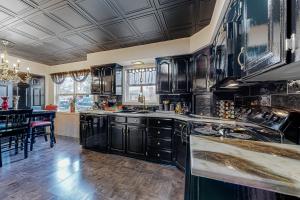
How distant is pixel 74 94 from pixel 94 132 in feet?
7.69

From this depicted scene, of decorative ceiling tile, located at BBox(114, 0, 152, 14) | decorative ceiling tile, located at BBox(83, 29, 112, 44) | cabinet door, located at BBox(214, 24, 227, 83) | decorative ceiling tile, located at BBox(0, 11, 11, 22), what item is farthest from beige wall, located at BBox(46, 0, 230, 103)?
decorative ceiling tile, located at BBox(0, 11, 11, 22)

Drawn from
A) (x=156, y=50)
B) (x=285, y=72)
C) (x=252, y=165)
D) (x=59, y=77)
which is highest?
(x=156, y=50)

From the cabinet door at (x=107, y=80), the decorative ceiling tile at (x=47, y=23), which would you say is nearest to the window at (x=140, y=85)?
the cabinet door at (x=107, y=80)

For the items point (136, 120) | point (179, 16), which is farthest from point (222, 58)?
point (136, 120)

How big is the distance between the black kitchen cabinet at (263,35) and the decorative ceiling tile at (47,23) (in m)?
2.92

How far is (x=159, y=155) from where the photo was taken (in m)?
2.86

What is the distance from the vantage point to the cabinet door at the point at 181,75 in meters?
3.12

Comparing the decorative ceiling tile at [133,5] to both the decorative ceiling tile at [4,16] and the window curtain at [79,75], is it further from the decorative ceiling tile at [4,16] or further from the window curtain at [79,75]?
the window curtain at [79,75]

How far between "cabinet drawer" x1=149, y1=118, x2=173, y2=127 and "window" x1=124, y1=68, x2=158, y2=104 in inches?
37.9

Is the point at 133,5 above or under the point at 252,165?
above

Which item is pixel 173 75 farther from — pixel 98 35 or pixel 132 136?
pixel 98 35

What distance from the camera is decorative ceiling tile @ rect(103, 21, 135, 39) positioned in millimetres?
2855

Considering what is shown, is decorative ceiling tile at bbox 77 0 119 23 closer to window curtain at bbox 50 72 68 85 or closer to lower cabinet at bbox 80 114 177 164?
lower cabinet at bbox 80 114 177 164

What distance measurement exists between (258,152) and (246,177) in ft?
1.13
